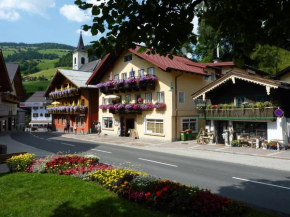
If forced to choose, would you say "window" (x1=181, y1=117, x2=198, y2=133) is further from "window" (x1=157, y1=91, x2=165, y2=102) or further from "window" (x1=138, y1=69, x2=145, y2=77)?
"window" (x1=138, y1=69, x2=145, y2=77)

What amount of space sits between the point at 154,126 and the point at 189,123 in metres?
3.93

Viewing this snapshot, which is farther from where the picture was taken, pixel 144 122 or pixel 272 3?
pixel 144 122

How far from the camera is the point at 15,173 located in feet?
37.6

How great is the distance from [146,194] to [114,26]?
448 centimetres

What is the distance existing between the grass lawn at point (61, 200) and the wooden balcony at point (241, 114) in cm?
1574

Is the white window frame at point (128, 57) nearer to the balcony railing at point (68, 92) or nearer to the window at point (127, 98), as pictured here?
the window at point (127, 98)

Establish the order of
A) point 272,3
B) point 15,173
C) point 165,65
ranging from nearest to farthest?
point 272,3 < point 15,173 < point 165,65

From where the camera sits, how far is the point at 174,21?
5.62 metres

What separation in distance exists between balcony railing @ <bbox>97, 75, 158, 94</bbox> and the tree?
21637mm

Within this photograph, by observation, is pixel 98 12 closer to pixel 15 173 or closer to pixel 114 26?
pixel 114 26

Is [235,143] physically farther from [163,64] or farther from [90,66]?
[90,66]

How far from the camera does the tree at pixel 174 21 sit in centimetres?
532

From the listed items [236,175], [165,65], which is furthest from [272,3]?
[165,65]

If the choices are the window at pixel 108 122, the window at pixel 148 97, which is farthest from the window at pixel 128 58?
the window at pixel 108 122
